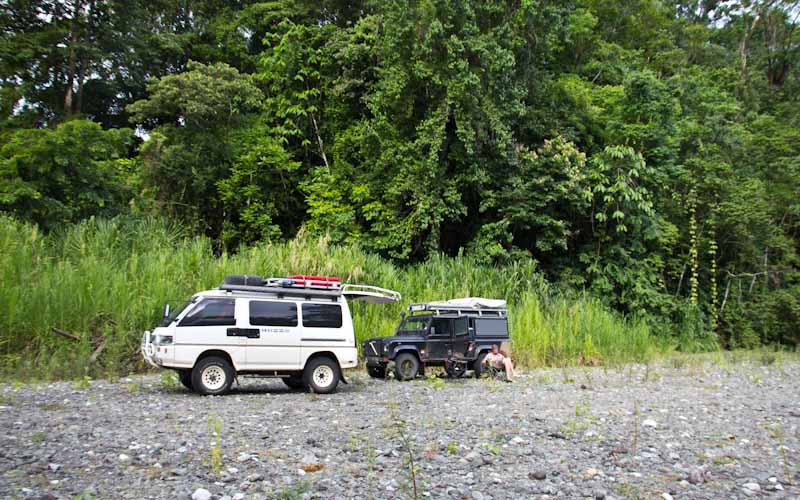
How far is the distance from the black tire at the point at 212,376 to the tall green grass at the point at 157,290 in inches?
125

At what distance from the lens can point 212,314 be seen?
10961 millimetres

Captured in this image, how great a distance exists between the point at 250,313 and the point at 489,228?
47.7 ft

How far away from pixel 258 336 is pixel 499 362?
5.87 m

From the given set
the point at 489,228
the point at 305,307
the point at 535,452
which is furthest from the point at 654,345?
the point at 535,452

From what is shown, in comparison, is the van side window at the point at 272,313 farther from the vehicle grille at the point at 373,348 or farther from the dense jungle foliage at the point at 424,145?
the dense jungle foliage at the point at 424,145

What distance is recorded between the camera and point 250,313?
1126 cm

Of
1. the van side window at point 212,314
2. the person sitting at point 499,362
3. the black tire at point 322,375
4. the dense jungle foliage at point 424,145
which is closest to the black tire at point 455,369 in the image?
the person sitting at point 499,362

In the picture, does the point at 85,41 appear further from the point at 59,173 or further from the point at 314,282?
the point at 314,282

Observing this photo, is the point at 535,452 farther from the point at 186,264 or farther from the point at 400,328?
the point at 186,264

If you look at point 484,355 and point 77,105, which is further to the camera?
point 77,105

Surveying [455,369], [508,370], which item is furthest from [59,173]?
[508,370]

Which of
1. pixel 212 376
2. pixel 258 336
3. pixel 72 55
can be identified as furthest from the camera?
pixel 72 55

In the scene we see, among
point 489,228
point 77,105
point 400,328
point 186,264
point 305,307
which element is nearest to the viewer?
point 305,307

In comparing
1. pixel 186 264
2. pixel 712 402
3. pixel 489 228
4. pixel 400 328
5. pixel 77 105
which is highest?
pixel 77 105
